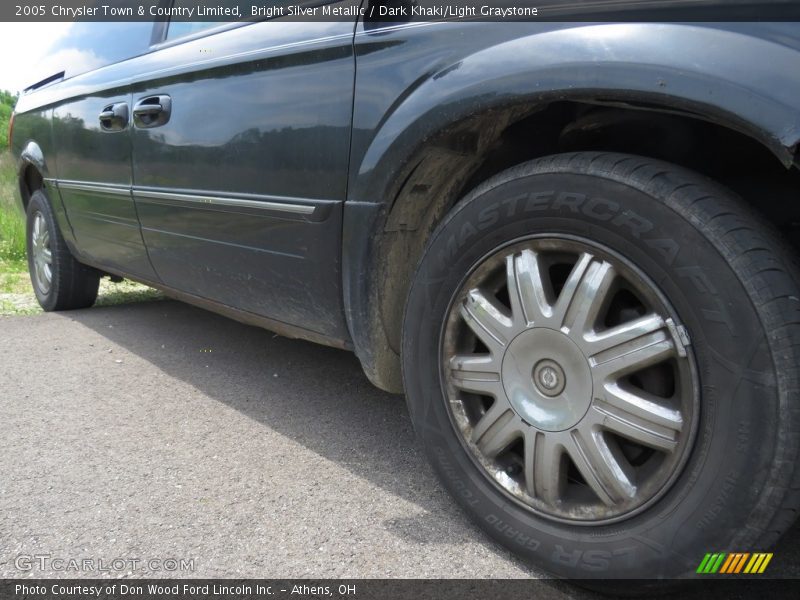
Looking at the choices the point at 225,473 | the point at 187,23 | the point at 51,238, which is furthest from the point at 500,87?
the point at 51,238

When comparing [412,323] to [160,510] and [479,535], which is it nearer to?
[479,535]

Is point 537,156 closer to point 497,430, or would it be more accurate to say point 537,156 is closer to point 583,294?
point 583,294

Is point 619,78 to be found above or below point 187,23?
below

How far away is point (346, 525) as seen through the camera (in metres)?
1.80

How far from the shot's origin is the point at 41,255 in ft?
14.7

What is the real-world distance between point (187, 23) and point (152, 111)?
481 mm

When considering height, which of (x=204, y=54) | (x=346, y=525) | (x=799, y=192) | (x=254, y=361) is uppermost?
(x=204, y=54)

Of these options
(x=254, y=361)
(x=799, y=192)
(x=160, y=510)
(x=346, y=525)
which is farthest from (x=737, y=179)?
(x=254, y=361)

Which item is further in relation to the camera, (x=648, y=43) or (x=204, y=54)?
(x=204, y=54)

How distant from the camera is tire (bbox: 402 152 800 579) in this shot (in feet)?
4.07

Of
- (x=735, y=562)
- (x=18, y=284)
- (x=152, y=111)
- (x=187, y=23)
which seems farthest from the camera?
(x=18, y=284)

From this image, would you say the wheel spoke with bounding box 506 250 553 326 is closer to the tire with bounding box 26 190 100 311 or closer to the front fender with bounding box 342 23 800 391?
the front fender with bounding box 342 23 800 391

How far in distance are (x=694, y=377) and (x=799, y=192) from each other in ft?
1.79

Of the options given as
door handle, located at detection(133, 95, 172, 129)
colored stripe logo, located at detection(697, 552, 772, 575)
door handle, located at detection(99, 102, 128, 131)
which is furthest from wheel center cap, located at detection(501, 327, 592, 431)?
door handle, located at detection(99, 102, 128, 131)
